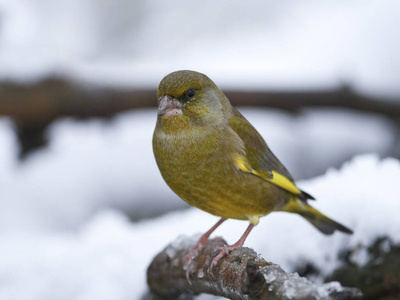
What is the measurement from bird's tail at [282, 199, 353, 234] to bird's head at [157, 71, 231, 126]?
634 mm

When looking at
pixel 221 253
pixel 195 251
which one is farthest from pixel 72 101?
pixel 221 253

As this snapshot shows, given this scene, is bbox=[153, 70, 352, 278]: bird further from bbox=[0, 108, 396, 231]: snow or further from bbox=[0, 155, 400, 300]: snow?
bbox=[0, 108, 396, 231]: snow

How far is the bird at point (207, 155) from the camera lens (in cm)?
235

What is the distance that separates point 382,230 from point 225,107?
0.83 meters

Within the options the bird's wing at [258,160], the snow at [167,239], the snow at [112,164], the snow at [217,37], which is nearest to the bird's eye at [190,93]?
the bird's wing at [258,160]

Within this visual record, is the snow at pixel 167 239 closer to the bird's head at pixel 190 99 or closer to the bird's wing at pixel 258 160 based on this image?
the bird's wing at pixel 258 160

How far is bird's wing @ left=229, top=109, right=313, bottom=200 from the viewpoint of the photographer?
8.38ft

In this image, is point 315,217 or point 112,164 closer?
point 315,217

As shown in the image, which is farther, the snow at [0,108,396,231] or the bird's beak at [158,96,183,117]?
the snow at [0,108,396,231]

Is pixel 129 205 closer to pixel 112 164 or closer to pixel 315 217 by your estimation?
pixel 112 164

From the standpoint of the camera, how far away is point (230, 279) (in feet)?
6.18

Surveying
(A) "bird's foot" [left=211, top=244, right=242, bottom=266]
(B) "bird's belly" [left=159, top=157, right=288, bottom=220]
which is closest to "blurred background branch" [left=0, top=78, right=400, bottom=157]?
(B) "bird's belly" [left=159, top=157, right=288, bottom=220]

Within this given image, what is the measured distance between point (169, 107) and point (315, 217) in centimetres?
92

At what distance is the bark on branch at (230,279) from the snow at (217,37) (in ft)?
6.40
